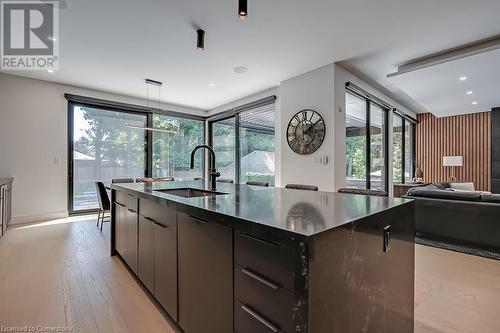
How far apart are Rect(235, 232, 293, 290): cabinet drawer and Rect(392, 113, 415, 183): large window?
22.2ft

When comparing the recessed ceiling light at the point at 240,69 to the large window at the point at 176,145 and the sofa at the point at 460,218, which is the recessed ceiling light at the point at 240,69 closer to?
the large window at the point at 176,145

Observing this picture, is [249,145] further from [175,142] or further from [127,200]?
[127,200]

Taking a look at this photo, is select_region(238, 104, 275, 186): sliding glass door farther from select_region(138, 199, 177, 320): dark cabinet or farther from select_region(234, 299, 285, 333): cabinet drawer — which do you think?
Answer: select_region(234, 299, 285, 333): cabinet drawer

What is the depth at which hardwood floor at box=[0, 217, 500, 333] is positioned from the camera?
1648mm

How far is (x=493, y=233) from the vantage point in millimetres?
2861

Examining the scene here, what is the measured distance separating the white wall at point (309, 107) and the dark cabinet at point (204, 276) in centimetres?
302

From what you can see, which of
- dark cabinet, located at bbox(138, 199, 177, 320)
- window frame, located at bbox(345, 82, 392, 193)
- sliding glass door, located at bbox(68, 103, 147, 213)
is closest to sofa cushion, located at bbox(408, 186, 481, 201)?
window frame, located at bbox(345, 82, 392, 193)

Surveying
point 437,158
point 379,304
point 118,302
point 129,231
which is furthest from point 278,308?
point 437,158

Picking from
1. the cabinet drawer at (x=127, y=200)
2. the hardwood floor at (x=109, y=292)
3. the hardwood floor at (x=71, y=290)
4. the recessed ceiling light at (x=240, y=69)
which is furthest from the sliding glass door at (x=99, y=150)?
the cabinet drawer at (x=127, y=200)

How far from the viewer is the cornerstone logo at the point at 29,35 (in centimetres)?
252

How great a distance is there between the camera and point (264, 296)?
85 cm

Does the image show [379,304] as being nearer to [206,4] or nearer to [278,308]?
[278,308]

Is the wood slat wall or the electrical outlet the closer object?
the electrical outlet

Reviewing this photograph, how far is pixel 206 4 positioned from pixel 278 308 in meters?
2.78
